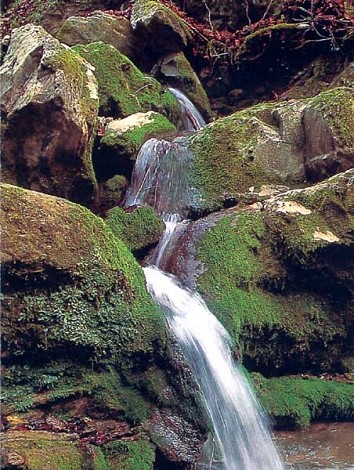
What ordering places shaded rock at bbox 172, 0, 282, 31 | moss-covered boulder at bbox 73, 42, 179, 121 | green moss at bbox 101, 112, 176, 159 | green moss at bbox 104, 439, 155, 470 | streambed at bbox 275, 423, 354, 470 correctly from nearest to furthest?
1. green moss at bbox 104, 439, 155, 470
2. streambed at bbox 275, 423, 354, 470
3. green moss at bbox 101, 112, 176, 159
4. moss-covered boulder at bbox 73, 42, 179, 121
5. shaded rock at bbox 172, 0, 282, 31

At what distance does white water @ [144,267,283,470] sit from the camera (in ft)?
13.9

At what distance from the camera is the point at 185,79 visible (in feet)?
31.1

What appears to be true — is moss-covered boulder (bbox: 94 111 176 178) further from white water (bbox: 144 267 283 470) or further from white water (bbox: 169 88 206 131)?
white water (bbox: 144 267 283 470)

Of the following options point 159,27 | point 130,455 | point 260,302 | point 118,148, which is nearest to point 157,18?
point 159,27

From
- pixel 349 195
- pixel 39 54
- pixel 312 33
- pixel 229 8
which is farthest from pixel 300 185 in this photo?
pixel 229 8

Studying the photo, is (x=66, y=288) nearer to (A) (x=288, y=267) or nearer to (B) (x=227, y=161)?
(A) (x=288, y=267)

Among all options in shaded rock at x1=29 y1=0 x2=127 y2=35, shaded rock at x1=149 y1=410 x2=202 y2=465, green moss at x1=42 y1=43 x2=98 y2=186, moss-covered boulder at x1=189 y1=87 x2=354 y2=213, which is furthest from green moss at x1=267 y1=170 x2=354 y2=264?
shaded rock at x1=29 y1=0 x2=127 y2=35

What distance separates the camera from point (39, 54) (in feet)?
20.6

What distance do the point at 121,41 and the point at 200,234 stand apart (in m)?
5.27

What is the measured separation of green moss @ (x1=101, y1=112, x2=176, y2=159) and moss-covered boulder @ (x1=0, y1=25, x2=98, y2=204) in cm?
75

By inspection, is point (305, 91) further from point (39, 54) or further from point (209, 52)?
point (39, 54)

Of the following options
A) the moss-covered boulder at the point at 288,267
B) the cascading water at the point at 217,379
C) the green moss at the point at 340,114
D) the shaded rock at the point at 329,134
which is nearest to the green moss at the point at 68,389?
the cascading water at the point at 217,379

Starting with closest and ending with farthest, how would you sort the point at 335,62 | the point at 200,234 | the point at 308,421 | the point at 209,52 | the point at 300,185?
the point at 308,421 < the point at 200,234 < the point at 300,185 < the point at 335,62 < the point at 209,52

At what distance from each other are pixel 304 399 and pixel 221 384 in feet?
4.10
